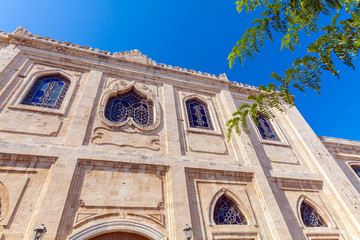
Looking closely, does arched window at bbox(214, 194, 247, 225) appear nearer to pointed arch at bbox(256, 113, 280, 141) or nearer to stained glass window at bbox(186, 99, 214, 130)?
stained glass window at bbox(186, 99, 214, 130)

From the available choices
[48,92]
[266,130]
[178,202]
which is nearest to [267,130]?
[266,130]

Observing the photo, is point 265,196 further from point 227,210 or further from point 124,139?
point 124,139

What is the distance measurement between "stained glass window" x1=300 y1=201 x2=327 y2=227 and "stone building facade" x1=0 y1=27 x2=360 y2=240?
0.11 feet

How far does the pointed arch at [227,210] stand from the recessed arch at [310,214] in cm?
199

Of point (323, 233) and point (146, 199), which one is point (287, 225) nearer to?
point (323, 233)

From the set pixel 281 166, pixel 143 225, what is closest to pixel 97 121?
pixel 143 225

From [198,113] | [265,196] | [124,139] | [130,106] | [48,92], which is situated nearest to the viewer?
[265,196]

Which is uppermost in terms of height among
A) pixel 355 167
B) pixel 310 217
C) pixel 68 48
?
pixel 68 48

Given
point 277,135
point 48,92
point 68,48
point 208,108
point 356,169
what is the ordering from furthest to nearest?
1. point 356,169
2. point 277,135
3. point 208,108
4. point 68,48
5. point 48,92

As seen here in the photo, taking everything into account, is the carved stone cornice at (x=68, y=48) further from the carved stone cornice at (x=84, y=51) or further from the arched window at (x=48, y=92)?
the arched window at (x=48, y=92)

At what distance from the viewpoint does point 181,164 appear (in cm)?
575

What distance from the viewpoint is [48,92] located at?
263 inches

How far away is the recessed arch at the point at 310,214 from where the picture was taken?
5.98m

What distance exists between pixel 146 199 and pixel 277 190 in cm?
430
